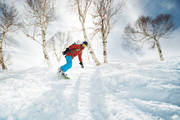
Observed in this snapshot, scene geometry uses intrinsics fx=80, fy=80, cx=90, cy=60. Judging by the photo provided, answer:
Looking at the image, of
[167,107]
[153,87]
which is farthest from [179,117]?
[153,87]

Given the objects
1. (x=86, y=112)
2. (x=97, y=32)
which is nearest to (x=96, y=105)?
(x=86, y=112)

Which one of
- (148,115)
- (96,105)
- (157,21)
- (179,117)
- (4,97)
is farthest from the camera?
(157,21)

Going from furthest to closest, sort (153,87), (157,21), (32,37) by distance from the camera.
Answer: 1. (157,21)
2. (32,37)
3. (153,87)

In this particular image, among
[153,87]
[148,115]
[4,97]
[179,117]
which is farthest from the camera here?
[4,97]

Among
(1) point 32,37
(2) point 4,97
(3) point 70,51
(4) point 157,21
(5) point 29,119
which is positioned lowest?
(5) point 29,119

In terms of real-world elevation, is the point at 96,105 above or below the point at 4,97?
below

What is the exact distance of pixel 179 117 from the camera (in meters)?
0.92

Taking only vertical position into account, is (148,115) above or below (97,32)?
below

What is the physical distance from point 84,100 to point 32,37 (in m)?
8.92

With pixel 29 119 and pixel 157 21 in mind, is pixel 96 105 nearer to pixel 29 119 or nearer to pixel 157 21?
pixel 29 119

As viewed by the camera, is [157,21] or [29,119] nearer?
[29,119]

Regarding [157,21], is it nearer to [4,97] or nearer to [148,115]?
[148,115]

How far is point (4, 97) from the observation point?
1.73 m

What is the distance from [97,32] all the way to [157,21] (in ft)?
39.1
